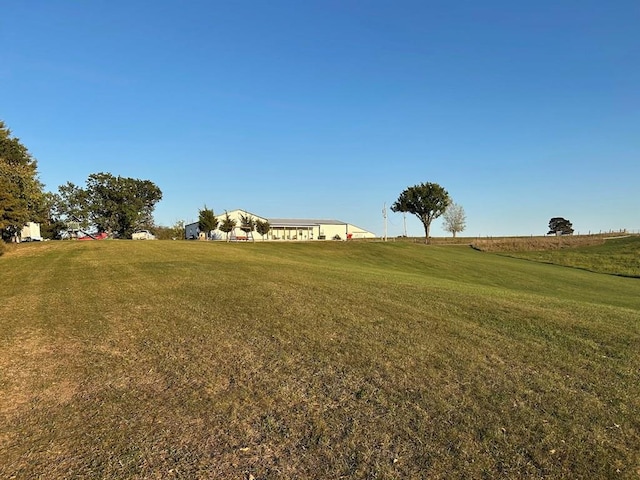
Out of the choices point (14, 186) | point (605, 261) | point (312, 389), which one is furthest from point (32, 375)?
point (605, 261)

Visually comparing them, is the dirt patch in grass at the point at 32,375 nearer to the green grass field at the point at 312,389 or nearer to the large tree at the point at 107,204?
the green grass field at the point at 312,389

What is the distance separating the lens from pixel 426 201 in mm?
69938

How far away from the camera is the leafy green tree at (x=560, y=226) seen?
348 feet

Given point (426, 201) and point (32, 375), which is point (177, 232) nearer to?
point (426, 201)

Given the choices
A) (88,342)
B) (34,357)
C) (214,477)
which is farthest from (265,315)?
(214,477)

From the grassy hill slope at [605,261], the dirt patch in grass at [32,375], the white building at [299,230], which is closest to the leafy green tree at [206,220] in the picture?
the white building at [299,230]

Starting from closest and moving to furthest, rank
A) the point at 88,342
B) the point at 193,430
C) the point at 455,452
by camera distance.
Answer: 1. the point at 455,452
2. the point at 193,430
3. the point at 88,342

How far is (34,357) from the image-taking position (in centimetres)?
577

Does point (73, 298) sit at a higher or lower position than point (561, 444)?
higher

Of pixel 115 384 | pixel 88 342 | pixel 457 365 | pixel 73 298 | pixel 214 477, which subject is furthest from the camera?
pixel 73 298

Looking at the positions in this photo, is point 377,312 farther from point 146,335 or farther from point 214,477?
point 214,477

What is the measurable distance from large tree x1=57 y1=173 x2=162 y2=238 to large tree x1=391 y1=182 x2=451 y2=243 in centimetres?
5009

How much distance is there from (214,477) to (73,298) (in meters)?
8.05

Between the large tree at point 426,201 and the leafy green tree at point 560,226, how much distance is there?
5360 cm
